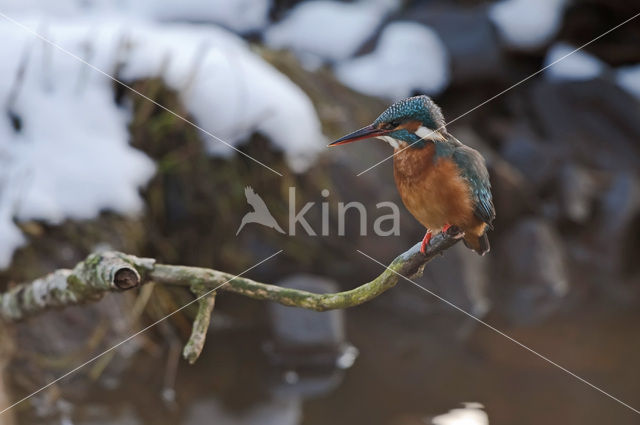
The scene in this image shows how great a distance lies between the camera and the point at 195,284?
0.58m

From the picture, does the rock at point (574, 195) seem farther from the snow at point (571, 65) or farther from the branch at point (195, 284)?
the branch at point (195, 284)

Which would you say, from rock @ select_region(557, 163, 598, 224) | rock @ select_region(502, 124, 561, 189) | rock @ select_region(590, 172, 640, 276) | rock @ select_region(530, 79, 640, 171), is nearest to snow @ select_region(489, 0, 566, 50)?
rock @ select_region(530, 79, 640, 171)

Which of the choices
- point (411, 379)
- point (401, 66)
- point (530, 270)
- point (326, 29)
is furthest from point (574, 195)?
point (326, 29)

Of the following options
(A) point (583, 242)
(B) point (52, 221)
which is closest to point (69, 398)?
(B) point (52, 221)

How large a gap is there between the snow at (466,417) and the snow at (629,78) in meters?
1.55

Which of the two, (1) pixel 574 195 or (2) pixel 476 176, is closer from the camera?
(2) pixel 476 176

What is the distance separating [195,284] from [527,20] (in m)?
2.49

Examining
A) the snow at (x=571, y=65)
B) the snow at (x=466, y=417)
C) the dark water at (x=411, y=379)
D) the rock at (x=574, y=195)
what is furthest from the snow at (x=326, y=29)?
the snow at (x=466, y=417)

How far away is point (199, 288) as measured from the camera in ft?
1.90

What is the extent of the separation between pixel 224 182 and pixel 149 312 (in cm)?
42

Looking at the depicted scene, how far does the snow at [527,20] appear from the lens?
8.95ft

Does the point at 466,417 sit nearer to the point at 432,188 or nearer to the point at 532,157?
the point at 532,157

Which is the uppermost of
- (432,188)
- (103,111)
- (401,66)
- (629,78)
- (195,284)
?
(432,188)

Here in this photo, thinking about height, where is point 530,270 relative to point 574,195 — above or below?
below
